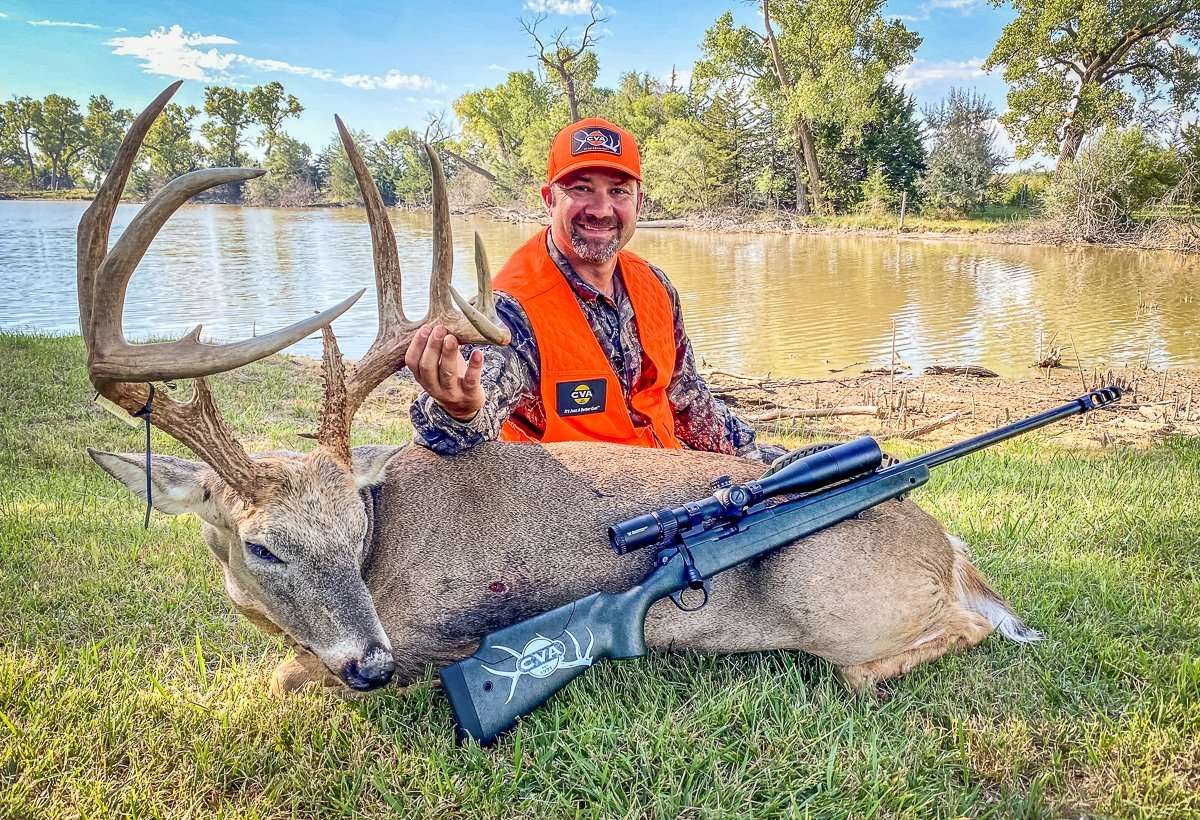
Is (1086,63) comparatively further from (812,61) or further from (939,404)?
(939,404)

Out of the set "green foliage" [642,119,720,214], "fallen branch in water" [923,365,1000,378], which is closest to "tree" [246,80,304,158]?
"green foliage" [642,119,720,214]

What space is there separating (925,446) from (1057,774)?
501 cm

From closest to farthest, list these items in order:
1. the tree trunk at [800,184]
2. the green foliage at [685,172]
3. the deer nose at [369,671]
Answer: the deer nose at [369,671] < the tree trunk at [800,184] < the green foliage at [685,172]

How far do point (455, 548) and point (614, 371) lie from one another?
63.4 inches

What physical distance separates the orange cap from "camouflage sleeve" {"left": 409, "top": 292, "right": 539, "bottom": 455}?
93 centimetres

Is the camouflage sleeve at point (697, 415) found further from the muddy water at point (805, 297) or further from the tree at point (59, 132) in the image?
the tree at point (59, 132)

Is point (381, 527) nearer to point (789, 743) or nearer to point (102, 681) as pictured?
point (102, 681)

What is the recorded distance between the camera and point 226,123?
6372 centimetres

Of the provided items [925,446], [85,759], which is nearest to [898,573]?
[85,759]

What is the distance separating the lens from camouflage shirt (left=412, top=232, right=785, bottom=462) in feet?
11.2

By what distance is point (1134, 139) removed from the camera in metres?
30.8

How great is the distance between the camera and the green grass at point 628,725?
2.41m

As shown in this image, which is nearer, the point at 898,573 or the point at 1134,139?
the point at 898,573

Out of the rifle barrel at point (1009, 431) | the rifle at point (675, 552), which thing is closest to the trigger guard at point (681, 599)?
the rifle at point (675, 552)
